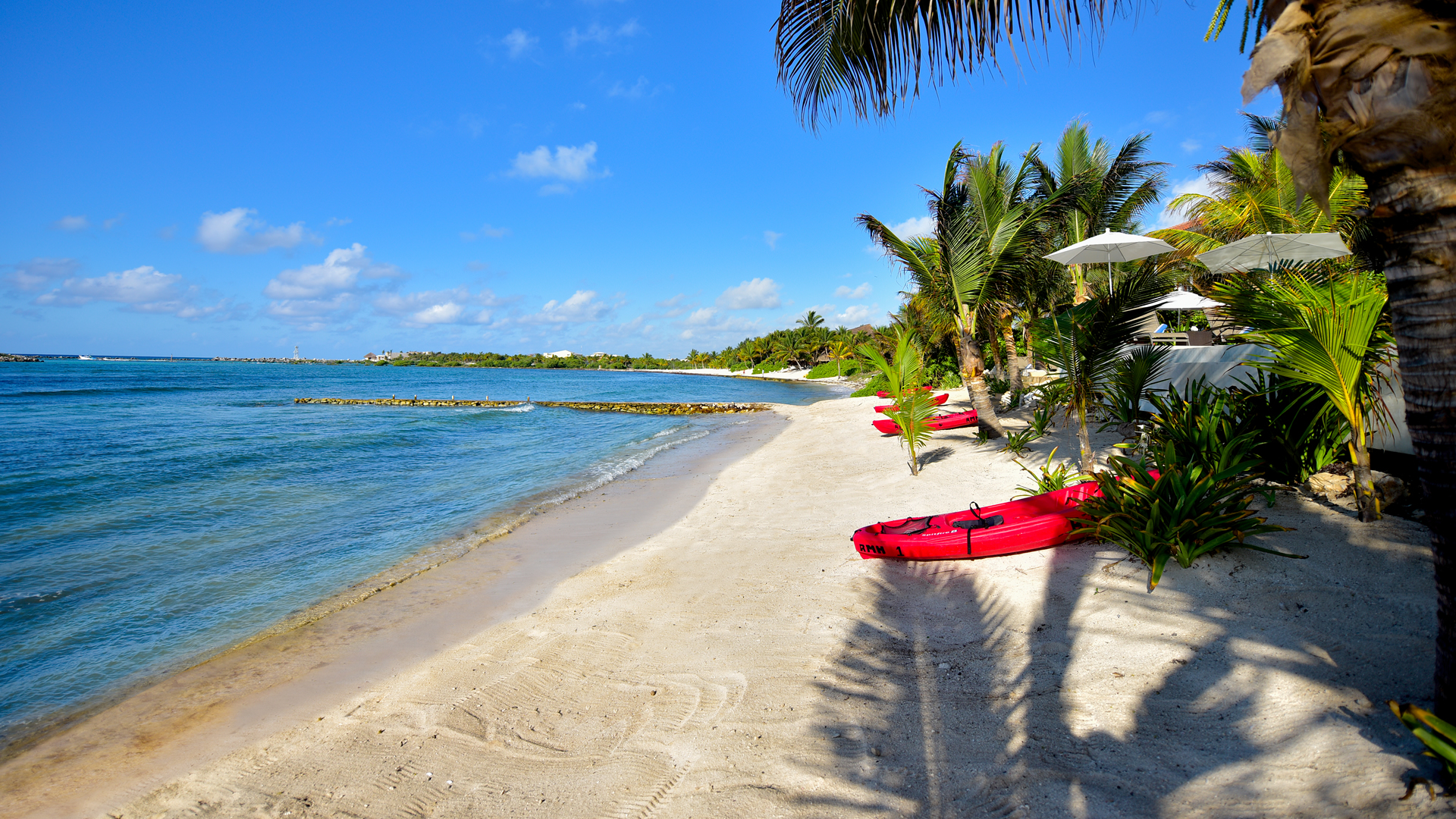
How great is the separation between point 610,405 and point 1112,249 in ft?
108

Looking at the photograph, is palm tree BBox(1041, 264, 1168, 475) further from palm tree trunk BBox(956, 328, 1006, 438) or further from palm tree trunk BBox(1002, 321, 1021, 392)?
palm tree trunk BBox(1002, 321, 1021, 392)

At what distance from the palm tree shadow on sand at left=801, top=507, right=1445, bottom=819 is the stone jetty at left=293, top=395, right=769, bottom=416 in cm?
2860

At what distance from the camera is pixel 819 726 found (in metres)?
3.38

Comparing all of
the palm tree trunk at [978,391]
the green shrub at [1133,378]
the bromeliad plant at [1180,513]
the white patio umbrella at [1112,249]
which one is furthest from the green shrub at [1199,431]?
the palm tree trunk at [978,391]

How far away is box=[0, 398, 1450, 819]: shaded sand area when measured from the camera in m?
2.69

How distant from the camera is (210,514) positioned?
35.7ft

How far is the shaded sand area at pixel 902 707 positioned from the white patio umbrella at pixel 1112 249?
454cm

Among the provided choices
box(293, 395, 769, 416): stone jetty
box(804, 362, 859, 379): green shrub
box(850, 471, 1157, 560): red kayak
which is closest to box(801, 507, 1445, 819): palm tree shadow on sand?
box(850, 471, 1157, 560): red kayak

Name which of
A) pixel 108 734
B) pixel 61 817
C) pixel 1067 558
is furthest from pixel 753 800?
pixel 108 734

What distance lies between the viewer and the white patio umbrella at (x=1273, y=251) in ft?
25.3

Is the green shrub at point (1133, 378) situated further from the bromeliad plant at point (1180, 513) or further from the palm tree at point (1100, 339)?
the bromeliad plant at point (1180, 513)

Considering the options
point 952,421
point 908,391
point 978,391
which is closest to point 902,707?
point 908,391

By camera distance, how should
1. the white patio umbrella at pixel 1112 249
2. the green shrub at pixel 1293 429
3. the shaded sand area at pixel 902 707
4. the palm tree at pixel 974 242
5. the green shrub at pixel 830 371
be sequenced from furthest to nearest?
1. the green shrub at pixel 830 371
2. the palm tree at pixel 974 242
3. the white patio umbrella at pixel 1112 249
4. the green shrub at pixel 1293 429
5. the shaded sand area at pixel 902 707

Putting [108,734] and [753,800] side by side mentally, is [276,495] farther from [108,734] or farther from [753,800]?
[753,800]
